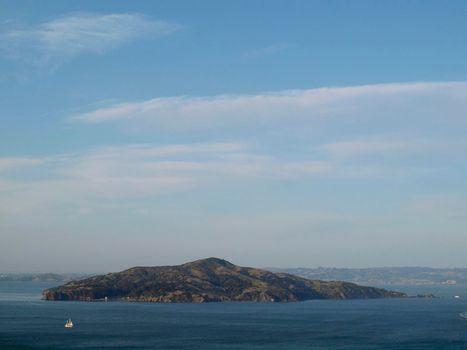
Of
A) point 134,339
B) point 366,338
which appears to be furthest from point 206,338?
point 366,338

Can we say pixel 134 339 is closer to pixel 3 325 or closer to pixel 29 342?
pixel 29 342

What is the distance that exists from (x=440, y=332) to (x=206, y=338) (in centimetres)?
6894

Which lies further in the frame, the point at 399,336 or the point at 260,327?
the point at 260,327

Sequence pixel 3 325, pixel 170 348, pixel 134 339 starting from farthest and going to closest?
1. pixel 3 325
2. pixel 134 339
3. pixel 170 348

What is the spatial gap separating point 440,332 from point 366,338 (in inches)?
1232

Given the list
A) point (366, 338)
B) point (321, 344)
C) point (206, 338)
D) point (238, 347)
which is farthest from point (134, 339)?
point (366, 338)

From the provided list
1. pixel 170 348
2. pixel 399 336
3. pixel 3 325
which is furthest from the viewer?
pixel 3 325

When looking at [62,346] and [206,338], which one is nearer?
[62,346]

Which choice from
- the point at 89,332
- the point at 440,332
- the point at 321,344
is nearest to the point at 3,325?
the point at 89,332

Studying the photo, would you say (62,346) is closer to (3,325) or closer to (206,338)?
(206,338)

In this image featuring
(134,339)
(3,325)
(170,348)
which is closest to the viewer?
(170,348)

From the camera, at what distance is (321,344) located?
156 meters

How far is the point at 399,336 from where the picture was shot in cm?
17788

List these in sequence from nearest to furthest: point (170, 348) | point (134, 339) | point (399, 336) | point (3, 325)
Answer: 1. point (170, 348)
2. point (134, 339)
3. point (399, 336)
4. point (3, 325)
